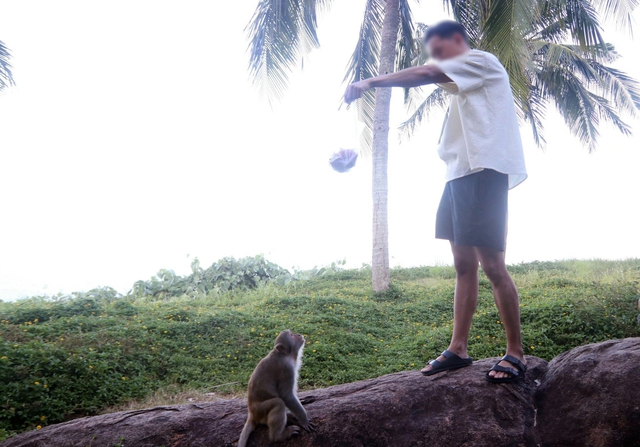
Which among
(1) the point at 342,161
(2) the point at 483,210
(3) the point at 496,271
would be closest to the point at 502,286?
(3) the point at 496,271

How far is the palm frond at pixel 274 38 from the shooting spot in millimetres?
9070

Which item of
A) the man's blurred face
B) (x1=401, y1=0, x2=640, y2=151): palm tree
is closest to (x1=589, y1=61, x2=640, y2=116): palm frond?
(x1=401, y1=0, x2=640, y2=151): palm tree

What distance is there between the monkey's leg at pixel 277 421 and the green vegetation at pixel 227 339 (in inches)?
87.8

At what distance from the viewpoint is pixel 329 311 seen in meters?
7.54

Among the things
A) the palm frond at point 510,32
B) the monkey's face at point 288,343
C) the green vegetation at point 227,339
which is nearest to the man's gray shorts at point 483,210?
the monkey's face at point 288,343

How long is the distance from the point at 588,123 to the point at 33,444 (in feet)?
50.7

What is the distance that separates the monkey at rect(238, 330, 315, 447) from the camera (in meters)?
2.70

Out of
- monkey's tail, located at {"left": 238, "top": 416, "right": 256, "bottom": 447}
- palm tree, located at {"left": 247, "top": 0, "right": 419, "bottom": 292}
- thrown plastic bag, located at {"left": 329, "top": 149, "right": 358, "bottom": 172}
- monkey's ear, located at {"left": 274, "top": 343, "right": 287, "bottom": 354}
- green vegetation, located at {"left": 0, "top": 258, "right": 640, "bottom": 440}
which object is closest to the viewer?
monkey's tail, located at {"left": 238, "top": 416, "right": 256, "bottom": 447}

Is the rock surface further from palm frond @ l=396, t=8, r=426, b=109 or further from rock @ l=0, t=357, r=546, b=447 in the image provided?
palm frond @ l=396, t=8, r=426, b=109

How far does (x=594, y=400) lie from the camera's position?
275 cm

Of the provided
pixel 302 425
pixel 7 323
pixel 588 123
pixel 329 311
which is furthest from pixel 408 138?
pixel 302 425

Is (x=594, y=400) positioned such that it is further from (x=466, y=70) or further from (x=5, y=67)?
(x=5, y=67)

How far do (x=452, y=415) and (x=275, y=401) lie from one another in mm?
1034

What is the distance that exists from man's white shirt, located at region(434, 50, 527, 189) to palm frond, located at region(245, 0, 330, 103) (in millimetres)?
7066
